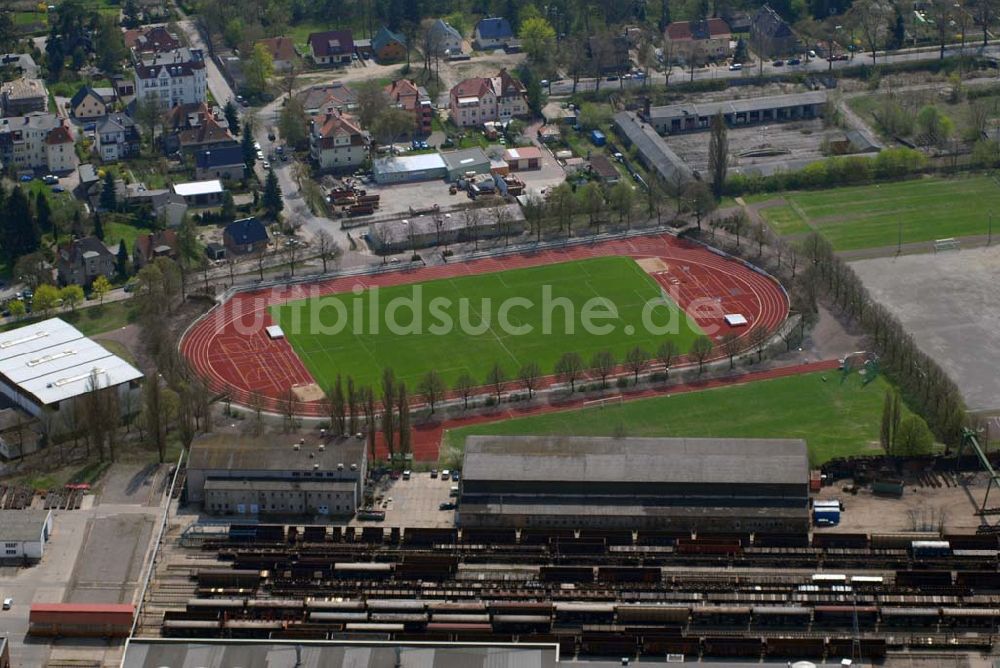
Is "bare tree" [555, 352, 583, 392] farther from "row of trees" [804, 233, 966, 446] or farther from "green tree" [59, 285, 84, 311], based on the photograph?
"green tree" [59, 285, 84, 311]

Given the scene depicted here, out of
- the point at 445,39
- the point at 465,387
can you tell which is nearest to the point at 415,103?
the point at 445,39

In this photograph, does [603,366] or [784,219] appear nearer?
[603,366]

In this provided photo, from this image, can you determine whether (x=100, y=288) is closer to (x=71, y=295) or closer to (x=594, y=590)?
(x=71, y=295)

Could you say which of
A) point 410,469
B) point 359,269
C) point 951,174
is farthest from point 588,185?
point 410,469

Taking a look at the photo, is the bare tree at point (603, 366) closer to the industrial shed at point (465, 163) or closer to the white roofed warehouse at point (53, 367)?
the white roofed warehouse at point (53, 367)

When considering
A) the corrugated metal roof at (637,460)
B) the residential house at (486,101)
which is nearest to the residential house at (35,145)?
the residential house at (486,101)

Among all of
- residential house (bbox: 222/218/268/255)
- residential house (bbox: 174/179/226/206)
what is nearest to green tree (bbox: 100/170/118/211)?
residential house (bbox: 174/179/226/206)
